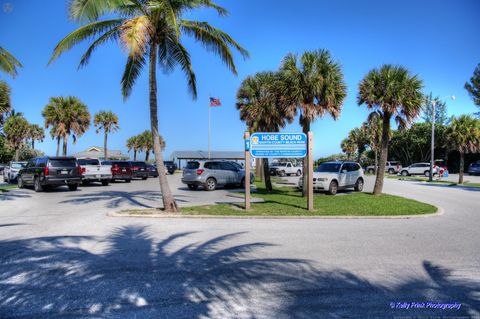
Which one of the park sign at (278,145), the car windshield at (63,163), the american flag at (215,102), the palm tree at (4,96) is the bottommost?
the car windshield at (63,163)

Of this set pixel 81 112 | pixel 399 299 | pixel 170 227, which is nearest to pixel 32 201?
pixel 170 227

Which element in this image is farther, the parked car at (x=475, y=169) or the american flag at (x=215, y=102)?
the parked car at (x=475, y=169)

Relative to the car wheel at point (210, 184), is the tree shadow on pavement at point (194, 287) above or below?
below

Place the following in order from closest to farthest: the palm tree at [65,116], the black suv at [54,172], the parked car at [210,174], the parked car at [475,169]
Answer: the black suv at [54,172] < the parked car at [210,174] < the palm tree at [65,116] < the parked car at [475,169]

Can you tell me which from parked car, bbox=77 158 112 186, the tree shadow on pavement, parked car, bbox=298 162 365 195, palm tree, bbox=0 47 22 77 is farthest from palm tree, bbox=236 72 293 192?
the tree shadow on pavement

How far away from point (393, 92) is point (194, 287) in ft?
46.3

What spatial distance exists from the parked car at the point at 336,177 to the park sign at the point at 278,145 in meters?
5.48

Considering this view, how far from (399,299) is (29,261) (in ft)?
17.9

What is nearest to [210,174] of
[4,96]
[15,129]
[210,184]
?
[210,184]

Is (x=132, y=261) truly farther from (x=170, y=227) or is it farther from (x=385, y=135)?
(x=385, y=135)

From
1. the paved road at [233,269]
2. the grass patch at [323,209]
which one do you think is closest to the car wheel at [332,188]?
the grass patch at [323,209]

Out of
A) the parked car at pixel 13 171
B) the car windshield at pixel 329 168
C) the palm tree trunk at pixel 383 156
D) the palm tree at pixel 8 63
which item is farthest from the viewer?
the parked car at pixel 13 171

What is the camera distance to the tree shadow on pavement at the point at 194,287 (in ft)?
12.4

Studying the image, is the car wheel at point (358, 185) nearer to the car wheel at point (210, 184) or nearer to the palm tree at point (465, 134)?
the car wheel at point (210, 184)
